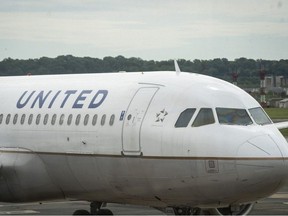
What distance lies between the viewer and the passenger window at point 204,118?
1900 cm

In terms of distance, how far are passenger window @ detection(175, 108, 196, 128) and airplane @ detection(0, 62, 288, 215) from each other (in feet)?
0.07

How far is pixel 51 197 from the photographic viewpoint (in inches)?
880

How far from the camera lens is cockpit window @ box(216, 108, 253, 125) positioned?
19031 mm

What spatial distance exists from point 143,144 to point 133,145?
0.99 feet

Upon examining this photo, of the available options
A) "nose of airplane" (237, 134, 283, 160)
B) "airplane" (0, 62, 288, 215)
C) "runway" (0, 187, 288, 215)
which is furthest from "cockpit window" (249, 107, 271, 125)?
"runway" (0, 187, 288, 215)

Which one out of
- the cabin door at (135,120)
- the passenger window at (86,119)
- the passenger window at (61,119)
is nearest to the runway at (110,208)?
the passenger window at (61,119)

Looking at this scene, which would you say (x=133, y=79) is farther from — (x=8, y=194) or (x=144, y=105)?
(x=8, y=194)

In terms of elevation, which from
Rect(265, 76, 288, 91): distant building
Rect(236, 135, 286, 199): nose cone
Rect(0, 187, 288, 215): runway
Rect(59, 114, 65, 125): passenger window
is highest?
Rect(59, 114, 65, 125): passenger window

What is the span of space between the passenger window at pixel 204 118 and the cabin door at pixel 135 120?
134 centimetres

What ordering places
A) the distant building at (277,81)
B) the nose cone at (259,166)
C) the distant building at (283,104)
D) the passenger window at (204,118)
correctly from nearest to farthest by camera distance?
the nose cone at (259,166), the passenger window at (204,118), the distant building at (283,104), the distant building at (277,81)

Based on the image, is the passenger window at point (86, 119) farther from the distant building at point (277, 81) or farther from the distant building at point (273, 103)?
the distant building at point (277, 81)

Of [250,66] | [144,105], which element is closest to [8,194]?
[144,105]

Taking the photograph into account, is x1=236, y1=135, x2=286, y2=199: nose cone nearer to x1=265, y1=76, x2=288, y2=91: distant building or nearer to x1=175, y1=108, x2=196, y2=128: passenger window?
x1=175, y1=108, x2=196, y2=128: passenger window

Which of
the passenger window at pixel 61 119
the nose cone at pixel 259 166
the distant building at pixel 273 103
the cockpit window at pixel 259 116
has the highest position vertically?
the cockpit window at pixel 259 116
